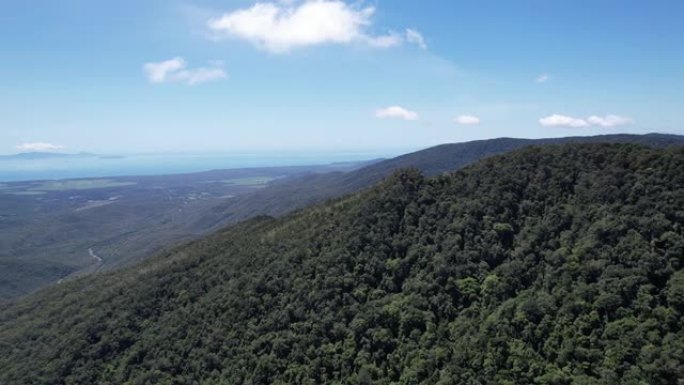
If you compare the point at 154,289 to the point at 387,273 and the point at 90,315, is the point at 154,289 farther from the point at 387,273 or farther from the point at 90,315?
the point at 387,273

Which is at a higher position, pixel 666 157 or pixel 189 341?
pixel 666 157

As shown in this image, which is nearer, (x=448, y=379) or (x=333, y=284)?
(x=448, y=379)

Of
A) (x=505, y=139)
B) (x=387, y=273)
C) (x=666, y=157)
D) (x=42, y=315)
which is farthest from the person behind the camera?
(x=505, y=139)

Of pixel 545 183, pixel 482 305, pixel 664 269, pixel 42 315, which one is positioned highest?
pixel 545 183

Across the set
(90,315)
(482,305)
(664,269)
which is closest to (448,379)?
(482,305)

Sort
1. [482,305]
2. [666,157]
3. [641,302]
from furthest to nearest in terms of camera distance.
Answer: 1. [666,157]
2. [482,305]
3. [641,302]

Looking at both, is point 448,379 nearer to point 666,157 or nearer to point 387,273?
point 387,273

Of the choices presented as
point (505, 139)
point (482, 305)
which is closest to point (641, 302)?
point (482, 305)
